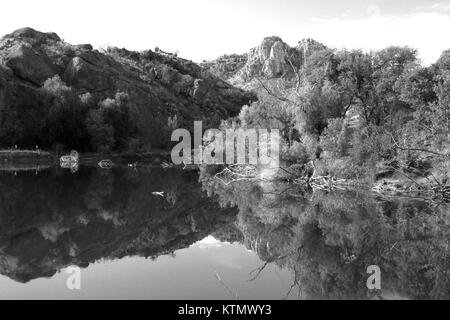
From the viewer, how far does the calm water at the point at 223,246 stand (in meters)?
8.20

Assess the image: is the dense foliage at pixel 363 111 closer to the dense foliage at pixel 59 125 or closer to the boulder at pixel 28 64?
the dense foliage at pixel 59 125

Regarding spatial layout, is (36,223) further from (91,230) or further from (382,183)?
(382,183)

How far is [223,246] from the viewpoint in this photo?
12359 mm

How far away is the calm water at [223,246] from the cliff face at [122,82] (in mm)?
57379

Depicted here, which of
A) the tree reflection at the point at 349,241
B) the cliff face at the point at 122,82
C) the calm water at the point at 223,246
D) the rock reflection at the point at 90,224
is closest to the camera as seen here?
the calm water at the point at 223,246

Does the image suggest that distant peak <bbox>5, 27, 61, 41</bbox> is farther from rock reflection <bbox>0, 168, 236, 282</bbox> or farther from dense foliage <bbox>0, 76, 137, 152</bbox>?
rock reflection <bbox>0, 168, 236, 282</bbox>

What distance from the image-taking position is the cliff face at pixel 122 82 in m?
73.8

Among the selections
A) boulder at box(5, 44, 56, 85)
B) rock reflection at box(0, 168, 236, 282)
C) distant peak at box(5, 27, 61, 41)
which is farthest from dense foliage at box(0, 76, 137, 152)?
rock reflection at box(0, 168, 236, 282)

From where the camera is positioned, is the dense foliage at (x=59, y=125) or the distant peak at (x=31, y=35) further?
the distant peak at (x=31, y=35)

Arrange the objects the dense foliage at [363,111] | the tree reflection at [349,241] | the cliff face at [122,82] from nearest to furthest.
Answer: the tree reflection at [349,241]
the dense foliage at [363,111]
the cliff face at [122,82]

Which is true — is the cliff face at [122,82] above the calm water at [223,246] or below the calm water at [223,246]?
above

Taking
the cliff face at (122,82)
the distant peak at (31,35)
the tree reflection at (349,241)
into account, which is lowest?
the tree reflection at (349,241)

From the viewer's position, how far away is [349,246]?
1148cm

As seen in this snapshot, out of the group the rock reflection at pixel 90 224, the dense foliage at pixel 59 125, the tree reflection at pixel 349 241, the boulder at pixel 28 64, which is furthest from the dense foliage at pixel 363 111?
the boulder at pixel 28 64
